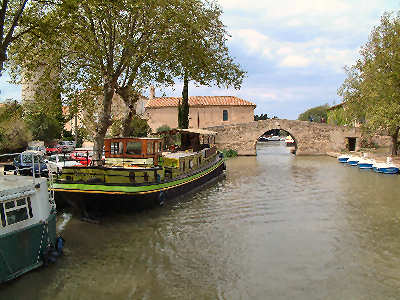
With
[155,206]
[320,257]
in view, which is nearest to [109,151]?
[155,206]

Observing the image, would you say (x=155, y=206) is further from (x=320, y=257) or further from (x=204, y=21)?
(x=204, y=21)

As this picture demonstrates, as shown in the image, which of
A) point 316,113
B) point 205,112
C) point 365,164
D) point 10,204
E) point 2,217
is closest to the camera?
point 2,217

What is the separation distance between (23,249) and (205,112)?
4832 cm

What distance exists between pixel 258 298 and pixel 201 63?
14238 mm

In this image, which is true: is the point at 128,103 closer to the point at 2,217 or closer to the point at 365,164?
the point at 2,217

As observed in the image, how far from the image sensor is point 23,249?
813 cm

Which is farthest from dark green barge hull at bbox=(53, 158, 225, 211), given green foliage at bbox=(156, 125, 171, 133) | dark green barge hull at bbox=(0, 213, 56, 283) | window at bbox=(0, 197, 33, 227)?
green foliage at bbox=(156, 125, 171, 133)

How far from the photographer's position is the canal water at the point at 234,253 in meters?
8.13

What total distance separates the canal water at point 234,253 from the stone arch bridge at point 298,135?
967 inches

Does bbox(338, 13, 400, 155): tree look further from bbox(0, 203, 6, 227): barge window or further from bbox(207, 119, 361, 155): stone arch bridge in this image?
bbox(0, 203, 6, 227): barge window

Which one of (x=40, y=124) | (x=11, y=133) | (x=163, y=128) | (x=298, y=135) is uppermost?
(x=40, y=124)

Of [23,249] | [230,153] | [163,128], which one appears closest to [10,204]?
[23,249]

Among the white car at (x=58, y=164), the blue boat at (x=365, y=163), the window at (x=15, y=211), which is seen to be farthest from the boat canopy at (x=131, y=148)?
the blue boat at (x=365, y=163)

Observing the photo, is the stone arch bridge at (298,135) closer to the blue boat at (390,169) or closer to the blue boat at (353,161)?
the blue boat at (353,161)
